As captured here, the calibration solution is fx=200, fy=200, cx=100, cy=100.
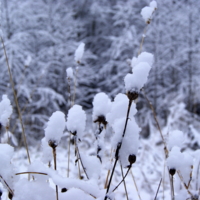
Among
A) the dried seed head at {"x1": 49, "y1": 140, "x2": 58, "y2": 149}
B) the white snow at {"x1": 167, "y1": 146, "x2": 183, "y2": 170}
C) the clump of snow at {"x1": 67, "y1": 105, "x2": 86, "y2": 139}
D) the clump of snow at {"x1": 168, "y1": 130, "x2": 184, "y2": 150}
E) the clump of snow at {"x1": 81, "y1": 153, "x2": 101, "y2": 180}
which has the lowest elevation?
the white snow at {"x1": 167, "y1": 146, "x2": 183, "y2": 170}

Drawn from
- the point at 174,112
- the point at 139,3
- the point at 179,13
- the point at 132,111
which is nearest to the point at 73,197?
the point at 132,111

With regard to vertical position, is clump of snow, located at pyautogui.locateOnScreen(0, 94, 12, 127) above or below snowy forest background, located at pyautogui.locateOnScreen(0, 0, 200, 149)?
below

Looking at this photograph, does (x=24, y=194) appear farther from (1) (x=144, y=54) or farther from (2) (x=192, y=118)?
(2) (x=192, y=118)

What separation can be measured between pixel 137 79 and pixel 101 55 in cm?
729

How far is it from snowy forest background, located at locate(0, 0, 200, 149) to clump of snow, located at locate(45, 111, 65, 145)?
15.1ft

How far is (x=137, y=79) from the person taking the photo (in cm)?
30

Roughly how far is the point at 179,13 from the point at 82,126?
21.8ft

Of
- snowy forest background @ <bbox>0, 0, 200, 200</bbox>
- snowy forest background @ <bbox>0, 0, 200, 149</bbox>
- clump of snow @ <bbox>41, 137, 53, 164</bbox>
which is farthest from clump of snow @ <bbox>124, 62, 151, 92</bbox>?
snowy forest background @ <bbox>0, 0, 200, 149</bbox>

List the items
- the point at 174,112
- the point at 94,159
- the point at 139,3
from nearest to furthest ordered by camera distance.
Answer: the point at 94,159, the point at 174,112, the point at 139,3

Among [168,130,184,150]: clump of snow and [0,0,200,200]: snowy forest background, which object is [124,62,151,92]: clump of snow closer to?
[168,130,184,150]: clump of snow

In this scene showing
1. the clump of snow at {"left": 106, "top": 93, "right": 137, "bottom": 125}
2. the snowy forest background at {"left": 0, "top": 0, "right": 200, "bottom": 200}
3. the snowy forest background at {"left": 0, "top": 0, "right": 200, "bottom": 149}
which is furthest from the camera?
the snowy forest background at {"left": 0, "top": 0, "right": 200, "bottom": 149}

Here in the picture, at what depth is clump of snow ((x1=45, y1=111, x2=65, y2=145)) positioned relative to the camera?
36 cm

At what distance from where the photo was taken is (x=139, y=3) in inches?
279

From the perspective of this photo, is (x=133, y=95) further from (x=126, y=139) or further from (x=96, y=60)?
(x=96, y=60)
